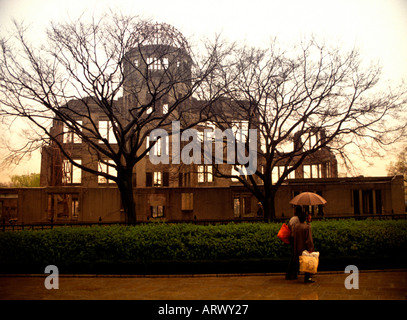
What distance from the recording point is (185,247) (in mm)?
11258

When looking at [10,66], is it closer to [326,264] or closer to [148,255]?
[148,255]

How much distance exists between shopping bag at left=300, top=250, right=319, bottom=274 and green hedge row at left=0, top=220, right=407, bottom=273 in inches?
70.8

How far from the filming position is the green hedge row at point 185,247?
11055 millimetres

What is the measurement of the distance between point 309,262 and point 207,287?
99.5 inches

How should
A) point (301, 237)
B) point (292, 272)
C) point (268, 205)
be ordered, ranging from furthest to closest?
point (268, 205) → point (292, 272) → point (301, 237)

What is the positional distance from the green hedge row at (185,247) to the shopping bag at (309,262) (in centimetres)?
180

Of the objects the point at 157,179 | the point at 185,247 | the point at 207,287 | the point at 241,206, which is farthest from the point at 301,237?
the point at 157,179

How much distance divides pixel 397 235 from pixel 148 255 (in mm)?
7685

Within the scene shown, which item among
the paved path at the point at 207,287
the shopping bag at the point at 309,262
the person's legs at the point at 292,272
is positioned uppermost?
the shopping bag at the point at 309,262

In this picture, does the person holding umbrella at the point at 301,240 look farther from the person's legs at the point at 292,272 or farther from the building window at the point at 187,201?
the building window at the point at 187,201

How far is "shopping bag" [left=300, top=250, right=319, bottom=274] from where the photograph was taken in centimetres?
909

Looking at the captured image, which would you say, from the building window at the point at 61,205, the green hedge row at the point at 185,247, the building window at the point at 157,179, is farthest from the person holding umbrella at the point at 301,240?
the building window at the point at 157,179

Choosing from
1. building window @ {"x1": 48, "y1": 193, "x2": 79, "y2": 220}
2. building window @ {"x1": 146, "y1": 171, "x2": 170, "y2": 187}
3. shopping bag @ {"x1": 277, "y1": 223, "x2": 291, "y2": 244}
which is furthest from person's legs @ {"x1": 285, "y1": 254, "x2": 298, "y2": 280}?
building window @ {"x1": 146, "y1": 171, "x2": 170, "y2": 187}

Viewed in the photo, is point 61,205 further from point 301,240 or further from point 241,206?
point 301,240
